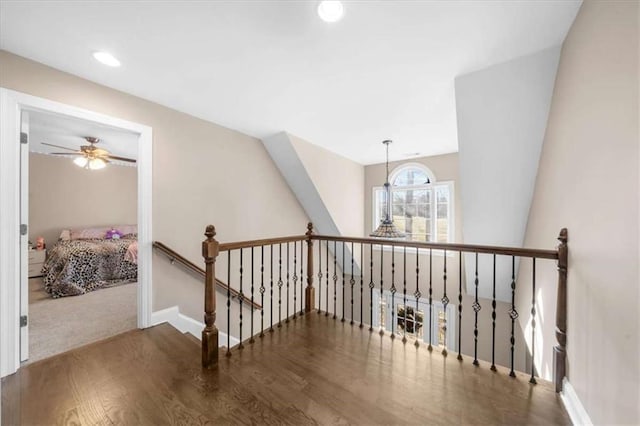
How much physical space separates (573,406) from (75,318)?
4.75 metres

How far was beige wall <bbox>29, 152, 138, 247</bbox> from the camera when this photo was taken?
5.07 m

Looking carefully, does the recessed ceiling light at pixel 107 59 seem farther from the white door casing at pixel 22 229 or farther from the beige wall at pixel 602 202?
the beige wall at pixel 602 202

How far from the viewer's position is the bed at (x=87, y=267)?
3806 mm

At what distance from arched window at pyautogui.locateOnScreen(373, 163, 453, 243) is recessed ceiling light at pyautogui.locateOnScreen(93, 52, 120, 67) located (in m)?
4.66

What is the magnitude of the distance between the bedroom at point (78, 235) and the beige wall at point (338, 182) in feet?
7.45

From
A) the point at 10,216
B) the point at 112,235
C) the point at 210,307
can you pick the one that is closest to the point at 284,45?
the point at 210,307

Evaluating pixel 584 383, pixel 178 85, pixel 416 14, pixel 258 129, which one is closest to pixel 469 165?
pixel 416 14

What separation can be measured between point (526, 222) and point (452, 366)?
2136mm

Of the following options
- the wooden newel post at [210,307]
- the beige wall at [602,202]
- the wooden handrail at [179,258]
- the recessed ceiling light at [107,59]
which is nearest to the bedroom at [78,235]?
the recessed ceiling light at [107,59]

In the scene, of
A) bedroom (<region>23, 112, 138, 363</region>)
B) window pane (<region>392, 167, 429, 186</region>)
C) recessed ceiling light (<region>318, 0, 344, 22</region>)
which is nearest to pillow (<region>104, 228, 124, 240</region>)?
bedroom (<region>23, 112, 138, 363</region>)

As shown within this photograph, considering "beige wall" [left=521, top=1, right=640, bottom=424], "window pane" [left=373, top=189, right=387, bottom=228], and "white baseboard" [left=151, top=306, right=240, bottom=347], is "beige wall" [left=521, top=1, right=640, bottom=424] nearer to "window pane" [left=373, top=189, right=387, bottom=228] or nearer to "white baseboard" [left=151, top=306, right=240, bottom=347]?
"white baseboard" [left=151, top=306, right=240, bottom=347]

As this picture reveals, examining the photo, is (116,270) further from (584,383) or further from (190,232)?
(584,383)

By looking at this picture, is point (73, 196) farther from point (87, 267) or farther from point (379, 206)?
point (379, 206)

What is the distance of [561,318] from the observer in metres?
1.60
